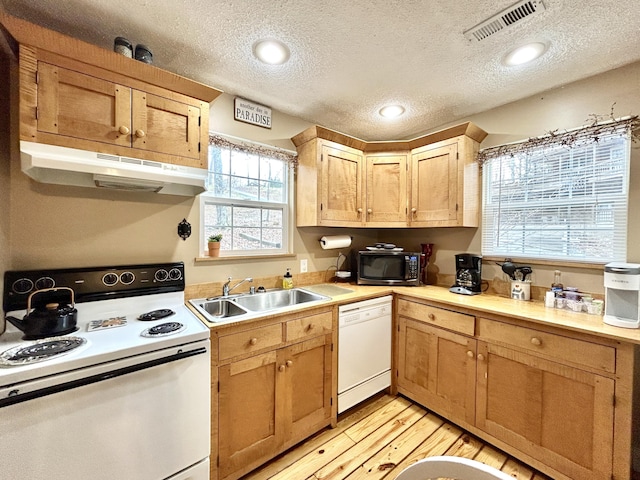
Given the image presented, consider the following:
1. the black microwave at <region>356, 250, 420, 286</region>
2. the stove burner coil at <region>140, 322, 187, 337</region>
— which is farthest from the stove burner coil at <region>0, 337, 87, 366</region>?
the black microwave at <region>356, 250, 420, 286</region>

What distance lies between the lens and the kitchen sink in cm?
171

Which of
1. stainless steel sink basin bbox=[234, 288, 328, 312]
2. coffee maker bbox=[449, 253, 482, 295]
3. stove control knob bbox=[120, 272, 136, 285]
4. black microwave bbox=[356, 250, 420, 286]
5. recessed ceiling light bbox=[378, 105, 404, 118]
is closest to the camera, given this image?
stove control knob bbox=[120, 272, 136, 285]

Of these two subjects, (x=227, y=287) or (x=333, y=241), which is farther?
(x=333, y=241)

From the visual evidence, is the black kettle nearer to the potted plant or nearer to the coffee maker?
the potted plant

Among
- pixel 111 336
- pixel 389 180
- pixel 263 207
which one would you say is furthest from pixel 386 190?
pixel 111 336

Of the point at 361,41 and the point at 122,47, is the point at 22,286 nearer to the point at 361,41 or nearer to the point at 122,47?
the point at 122,47

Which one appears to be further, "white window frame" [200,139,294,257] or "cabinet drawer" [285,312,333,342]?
"white window frame" [200,139,294,257]

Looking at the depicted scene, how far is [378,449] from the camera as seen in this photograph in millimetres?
1779

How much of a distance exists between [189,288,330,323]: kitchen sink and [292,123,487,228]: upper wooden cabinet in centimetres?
62

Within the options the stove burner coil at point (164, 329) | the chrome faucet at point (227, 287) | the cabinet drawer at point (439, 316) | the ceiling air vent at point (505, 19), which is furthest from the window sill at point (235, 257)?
the ceiling air vent at point (505, 19)

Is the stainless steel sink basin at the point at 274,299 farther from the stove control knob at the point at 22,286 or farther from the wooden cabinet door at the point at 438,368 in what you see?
the stove control knob at the point at 22,286

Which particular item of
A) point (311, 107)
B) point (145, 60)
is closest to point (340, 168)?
point (311, 107)

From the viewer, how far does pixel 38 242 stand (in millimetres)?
1455

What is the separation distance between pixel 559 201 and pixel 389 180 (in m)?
1.29
